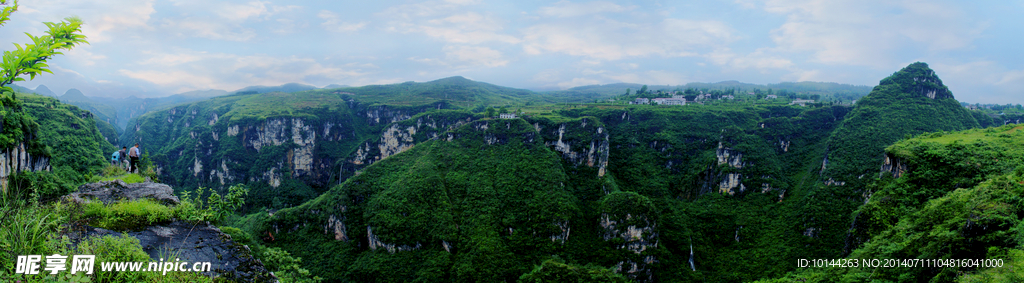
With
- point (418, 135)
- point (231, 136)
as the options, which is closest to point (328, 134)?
point (231, 136)

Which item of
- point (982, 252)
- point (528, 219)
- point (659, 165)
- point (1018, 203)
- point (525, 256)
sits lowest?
point (525, 256)

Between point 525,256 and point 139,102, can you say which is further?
point 139,102

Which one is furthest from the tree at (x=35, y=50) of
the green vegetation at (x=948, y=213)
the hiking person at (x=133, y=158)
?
the green vegetation at (x=948, y=213)

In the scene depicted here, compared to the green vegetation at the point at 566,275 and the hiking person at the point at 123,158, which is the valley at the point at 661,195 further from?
the hiking person at the point at 123,158

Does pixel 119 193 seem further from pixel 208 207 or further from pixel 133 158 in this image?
pixel 133 158

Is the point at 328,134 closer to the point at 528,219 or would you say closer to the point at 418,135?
the point at 418,135

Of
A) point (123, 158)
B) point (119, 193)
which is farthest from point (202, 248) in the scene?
point (123, 158)
